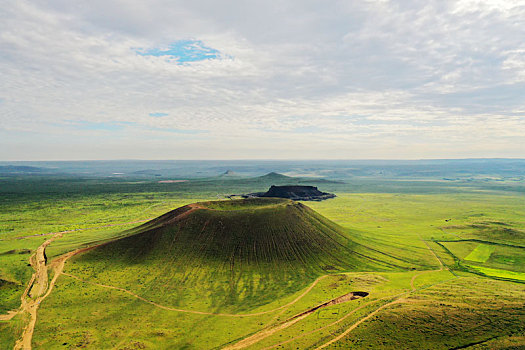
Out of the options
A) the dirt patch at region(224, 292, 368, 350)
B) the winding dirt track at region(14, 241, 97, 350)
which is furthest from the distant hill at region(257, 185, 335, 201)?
the dirt patch at region(224, 292, 368, 350)

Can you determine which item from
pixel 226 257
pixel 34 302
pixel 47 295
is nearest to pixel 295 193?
pixel 226 257

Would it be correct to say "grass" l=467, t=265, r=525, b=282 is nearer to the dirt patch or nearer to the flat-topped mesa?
the dirt patch

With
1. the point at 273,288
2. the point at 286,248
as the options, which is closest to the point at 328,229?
the point at 286,248

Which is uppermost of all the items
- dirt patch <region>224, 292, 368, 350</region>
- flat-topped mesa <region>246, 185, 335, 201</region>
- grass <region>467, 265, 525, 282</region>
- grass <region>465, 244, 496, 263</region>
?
flat-topped mesa <region>246, 185, 335, 201</region>

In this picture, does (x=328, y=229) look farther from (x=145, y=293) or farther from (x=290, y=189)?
(x=290, y=189)

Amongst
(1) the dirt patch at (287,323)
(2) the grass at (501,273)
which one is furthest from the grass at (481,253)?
(1) the dirt patch at (287,323)
